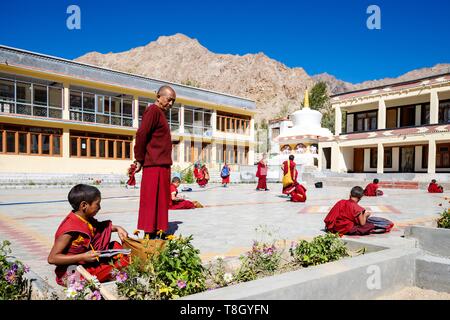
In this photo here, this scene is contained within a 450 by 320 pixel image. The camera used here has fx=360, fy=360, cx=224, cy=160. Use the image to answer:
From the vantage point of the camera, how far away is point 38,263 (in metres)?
3.84

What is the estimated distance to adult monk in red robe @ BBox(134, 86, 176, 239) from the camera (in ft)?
14.0

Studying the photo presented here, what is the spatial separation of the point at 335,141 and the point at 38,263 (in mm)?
27976

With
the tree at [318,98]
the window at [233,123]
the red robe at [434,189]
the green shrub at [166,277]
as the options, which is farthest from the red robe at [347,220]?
the tree at [318,98]

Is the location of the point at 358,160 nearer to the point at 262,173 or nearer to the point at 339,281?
the point at 262,173

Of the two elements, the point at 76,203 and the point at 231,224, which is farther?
the point at 231,224

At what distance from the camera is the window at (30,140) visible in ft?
74.6

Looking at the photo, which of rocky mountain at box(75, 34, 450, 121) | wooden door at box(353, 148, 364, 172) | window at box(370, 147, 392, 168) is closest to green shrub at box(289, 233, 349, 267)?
window at box(370, 147, 392, 168)

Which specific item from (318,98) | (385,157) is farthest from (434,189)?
(318,98)

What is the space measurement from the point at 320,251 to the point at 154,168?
2.11 meters

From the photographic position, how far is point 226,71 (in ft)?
440

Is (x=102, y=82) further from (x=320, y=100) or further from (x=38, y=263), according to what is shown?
(x=320, y=100)

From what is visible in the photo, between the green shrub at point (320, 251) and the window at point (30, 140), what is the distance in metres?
23.7
